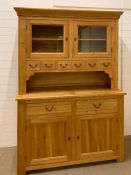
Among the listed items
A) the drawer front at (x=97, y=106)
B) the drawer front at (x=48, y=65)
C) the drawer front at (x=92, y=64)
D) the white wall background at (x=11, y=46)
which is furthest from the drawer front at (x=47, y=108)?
the white wall background at (x=11, y=46)

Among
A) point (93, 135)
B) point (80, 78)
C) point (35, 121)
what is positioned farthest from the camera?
point (80, 78)

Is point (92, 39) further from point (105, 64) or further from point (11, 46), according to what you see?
point (11, 46)

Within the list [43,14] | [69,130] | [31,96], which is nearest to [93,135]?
[69,130]

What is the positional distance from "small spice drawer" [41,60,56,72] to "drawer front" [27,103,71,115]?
1.31 ft

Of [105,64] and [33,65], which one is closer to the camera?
[33,65]

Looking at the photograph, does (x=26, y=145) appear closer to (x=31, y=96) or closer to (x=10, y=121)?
(x=31, y=96)

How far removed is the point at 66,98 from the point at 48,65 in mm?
416

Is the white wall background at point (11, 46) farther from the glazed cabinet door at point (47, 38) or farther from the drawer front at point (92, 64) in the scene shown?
the drawer front at point (92, 64)

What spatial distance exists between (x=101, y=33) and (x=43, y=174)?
5.61 ft

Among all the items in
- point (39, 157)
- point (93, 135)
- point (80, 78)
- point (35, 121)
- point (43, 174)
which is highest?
point (80, 78)

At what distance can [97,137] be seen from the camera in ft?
8.87

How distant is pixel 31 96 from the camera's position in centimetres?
253

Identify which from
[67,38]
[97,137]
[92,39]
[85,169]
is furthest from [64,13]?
[85,169]

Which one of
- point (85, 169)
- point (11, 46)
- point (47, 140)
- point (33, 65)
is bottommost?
point (85, 169)
